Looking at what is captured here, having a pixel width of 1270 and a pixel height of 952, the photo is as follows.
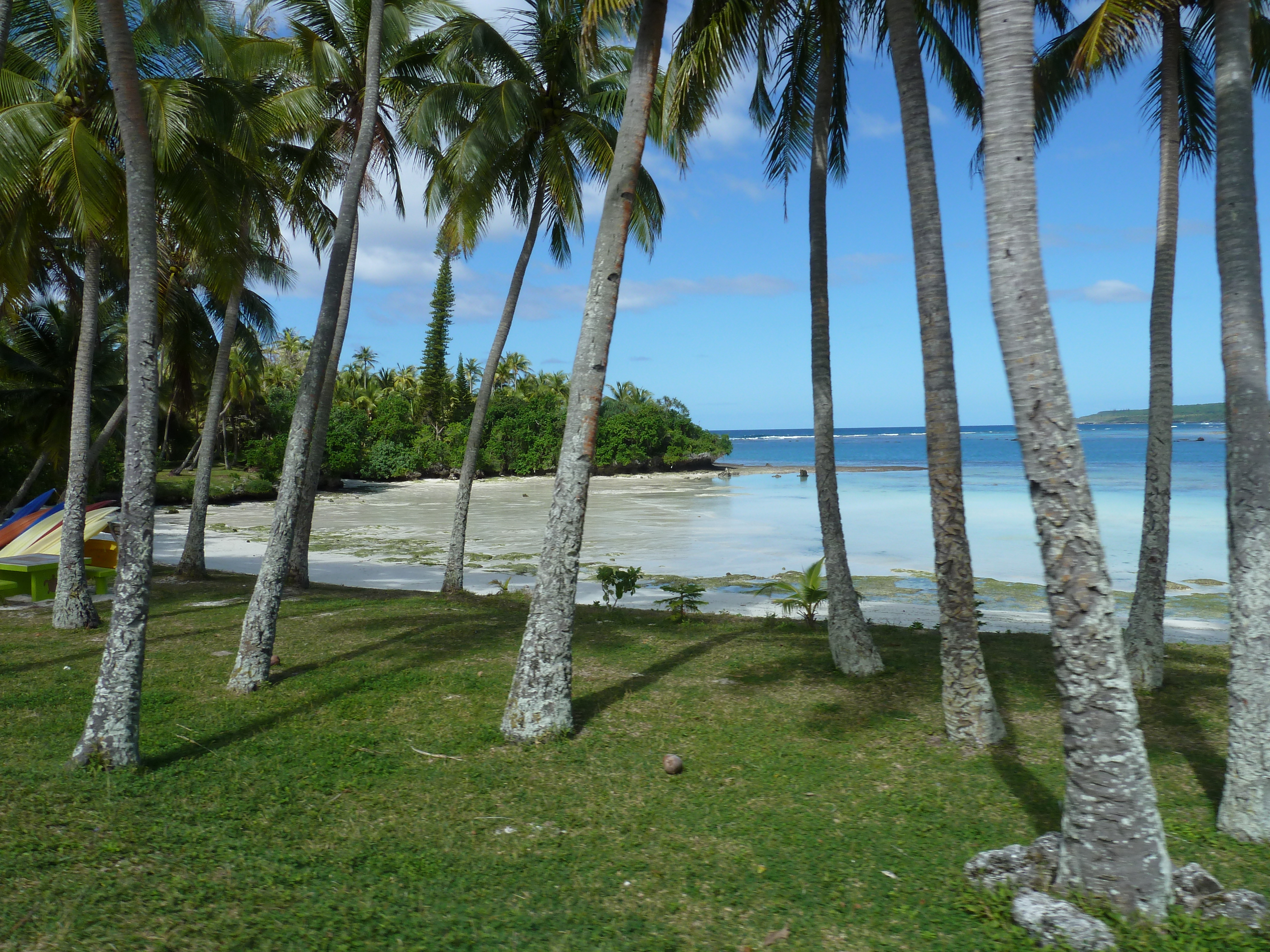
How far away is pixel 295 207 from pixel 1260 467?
13459 millimetres

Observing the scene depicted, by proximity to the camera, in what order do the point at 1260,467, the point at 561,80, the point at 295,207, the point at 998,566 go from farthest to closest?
the point at 998,566 → the point at 295,207 → the point at 561,80 → the point at 1260,467

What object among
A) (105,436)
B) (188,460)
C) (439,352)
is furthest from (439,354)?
(105,436)

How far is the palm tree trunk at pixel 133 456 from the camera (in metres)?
5.04

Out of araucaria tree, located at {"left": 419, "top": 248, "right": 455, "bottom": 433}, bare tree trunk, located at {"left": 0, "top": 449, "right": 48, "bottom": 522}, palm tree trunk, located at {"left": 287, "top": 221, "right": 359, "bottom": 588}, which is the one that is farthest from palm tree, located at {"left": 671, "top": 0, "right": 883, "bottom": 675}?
araucaria tree, located at {"left": 419, "top": 248, "right": 455, "bottom": 433}

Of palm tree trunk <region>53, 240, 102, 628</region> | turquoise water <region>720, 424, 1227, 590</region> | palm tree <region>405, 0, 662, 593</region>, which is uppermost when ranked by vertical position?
palm tree <region>405, 0, 662, 593</region>

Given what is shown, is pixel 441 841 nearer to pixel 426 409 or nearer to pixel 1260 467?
pixel 1260 467

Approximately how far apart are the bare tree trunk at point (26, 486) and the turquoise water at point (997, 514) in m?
17.7

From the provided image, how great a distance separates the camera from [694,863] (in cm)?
405

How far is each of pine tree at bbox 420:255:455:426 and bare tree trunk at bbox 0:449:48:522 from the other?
30.4 metres

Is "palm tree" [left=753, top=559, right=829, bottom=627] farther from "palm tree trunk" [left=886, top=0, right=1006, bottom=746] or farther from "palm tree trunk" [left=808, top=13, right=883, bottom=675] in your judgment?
"palm tree trunk" [left=886, top=0, right=1006, bottom=746]

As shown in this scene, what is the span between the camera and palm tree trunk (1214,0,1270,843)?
4078 mm

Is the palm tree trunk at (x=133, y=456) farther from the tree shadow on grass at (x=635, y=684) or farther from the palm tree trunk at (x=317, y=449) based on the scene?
the palm tree trunk at (x=317, y=449)

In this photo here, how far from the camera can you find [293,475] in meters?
7.04

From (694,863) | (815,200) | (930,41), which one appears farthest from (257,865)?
(930,41)
